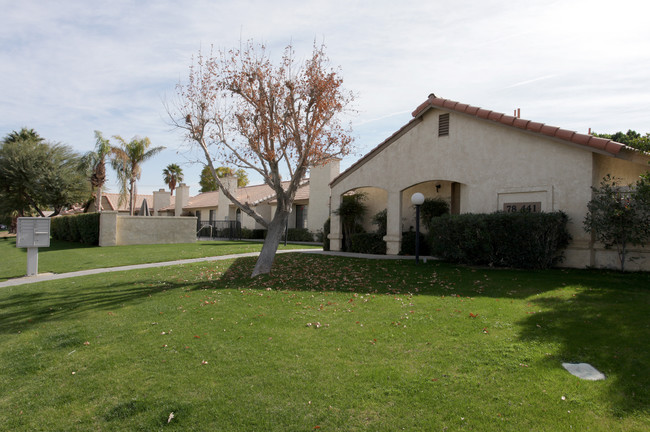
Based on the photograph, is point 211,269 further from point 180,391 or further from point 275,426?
point 275,426

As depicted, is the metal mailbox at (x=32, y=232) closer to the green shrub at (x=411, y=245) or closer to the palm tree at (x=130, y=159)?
the green shrub at (x=411, y=245)

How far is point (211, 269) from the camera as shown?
1285 cm

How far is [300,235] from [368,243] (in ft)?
40.8

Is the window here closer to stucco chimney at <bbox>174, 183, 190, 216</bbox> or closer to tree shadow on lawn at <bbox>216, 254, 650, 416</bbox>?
tree shadow on lawn at <bbox>216, 254, 650, 416</bbox>

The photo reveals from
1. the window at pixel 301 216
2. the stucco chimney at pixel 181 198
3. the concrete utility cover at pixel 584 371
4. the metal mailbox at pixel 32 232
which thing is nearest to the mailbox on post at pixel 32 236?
the metal mailbox at pixel 32 232

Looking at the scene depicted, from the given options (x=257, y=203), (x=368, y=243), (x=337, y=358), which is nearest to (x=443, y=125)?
(x=368, y=243)

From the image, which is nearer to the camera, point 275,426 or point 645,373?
point 275,426

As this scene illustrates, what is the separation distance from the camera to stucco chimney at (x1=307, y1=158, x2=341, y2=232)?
27.0 metres

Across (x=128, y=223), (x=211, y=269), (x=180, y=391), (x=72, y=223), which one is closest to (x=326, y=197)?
(x=128, y=223)

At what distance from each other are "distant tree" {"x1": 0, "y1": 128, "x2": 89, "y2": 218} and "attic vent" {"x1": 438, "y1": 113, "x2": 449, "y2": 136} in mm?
33031

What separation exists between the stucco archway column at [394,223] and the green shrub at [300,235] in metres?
12.7

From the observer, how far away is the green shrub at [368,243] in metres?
16.1

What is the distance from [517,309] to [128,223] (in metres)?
22.5

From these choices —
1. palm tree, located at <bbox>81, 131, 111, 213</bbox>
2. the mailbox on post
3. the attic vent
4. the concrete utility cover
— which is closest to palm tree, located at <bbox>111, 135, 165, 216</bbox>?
palm tree, located at <bbox>81, 131, 111, 213</bbox>
